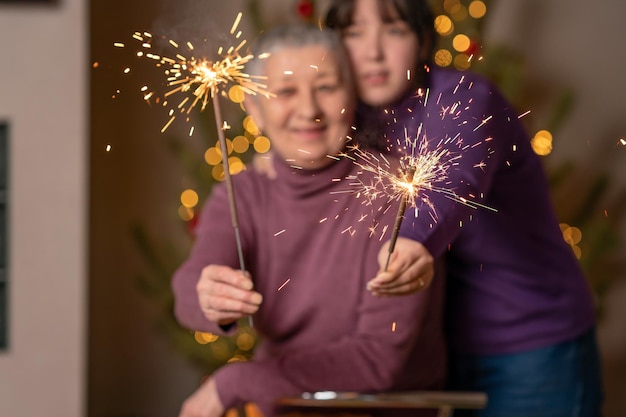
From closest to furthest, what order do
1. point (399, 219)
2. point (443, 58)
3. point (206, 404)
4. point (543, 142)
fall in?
point (399, 219) < point (206, 404) < point (443, 58) < point (543, 142)

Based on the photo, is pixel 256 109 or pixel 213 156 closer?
pixel 256 109

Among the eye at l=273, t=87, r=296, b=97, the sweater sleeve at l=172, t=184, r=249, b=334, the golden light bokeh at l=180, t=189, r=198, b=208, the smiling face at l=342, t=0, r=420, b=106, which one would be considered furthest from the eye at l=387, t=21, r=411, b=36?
the golden light bokeh at l=180, t=189, r=198, b=208

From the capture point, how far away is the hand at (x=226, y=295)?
0.62m

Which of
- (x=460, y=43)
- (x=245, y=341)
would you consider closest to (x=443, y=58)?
(x=460, y=43)

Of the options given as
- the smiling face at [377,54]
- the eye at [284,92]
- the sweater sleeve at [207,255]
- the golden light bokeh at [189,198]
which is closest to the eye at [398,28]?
the smiling face at [377,54]

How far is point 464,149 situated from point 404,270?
116 millimetres

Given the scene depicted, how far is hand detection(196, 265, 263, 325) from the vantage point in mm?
625

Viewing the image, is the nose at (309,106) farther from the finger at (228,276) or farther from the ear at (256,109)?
the finger at (228,276)

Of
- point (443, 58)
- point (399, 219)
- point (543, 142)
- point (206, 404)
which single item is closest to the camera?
point (399, 219)

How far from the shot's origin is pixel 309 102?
67 cm

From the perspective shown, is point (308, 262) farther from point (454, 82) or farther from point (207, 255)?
point (454, 82)

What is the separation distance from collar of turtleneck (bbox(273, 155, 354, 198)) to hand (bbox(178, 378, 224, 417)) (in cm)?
18

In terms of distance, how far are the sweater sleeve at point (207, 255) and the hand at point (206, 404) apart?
0.05m

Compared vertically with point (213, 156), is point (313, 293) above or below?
below
